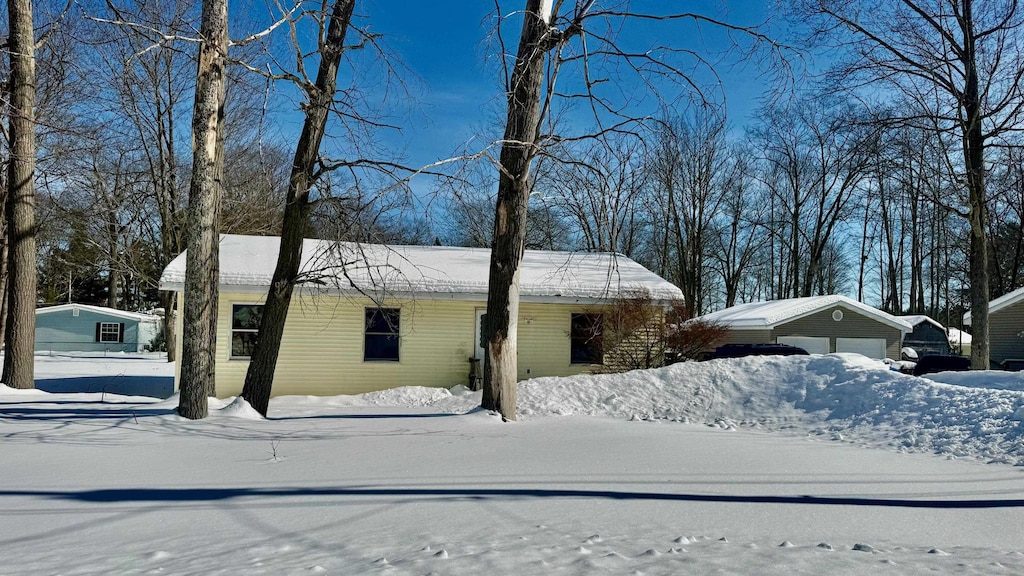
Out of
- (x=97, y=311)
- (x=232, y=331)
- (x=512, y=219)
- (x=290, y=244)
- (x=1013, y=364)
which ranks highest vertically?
(x=512, y=219)

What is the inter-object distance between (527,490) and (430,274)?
1139cm

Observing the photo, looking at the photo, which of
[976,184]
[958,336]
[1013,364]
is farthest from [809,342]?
[958,336]

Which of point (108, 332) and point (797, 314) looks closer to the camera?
point (797, 314)

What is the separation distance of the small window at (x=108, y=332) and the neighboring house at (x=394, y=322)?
93.8 ft

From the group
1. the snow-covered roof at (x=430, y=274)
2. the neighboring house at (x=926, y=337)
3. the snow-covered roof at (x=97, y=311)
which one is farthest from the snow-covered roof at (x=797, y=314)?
the snow-covered roof at (x=97, y=311)

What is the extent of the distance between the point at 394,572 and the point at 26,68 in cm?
1415

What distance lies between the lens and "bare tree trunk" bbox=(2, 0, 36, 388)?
1284 centimetres

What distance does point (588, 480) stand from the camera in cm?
533

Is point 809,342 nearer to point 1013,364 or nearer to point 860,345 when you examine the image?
point 860,345

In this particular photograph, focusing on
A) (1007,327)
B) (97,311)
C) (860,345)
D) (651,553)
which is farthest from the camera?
(97,311)

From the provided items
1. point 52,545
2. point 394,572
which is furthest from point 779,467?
point 52,545

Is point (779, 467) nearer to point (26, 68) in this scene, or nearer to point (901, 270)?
point (26, 68)

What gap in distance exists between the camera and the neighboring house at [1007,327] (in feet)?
78.4

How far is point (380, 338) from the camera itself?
50.6 feet
